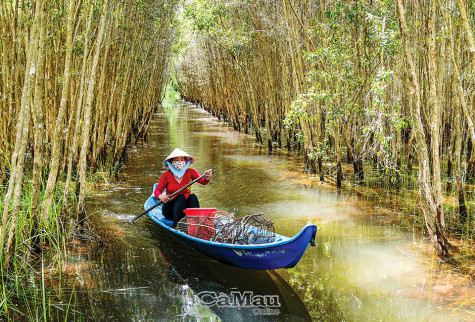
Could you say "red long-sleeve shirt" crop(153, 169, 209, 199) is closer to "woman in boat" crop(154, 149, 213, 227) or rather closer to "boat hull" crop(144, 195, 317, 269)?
"woman in boat" crop(154, 149, 213, 227)

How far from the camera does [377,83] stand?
19.3ft

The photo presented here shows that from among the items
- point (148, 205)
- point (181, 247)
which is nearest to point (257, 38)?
point (148, 205)

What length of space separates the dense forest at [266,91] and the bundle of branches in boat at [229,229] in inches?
68.0

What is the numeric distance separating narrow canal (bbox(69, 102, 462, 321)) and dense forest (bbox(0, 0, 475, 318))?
70 cm

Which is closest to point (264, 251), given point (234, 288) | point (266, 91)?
point (234, 288)

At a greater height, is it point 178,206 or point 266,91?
point 266,91

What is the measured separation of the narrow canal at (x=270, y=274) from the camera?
4.49 metres

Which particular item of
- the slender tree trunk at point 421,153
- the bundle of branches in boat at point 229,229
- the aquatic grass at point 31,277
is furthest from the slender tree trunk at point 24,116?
the slender tree trunk at point 421,153

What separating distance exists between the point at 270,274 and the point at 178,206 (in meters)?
1.97

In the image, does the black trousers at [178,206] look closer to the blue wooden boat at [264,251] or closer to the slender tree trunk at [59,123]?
the blue wooden boat at [264,251]

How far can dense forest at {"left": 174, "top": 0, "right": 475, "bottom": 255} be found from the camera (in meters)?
5.57

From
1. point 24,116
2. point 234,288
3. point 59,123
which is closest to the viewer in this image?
point 24,116

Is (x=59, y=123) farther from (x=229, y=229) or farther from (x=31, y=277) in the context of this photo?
(x=229, y=229)

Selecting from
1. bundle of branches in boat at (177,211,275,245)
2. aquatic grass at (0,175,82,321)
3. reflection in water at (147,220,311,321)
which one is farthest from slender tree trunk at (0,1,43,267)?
bundle of branches in boat at (177,211,275,245)
